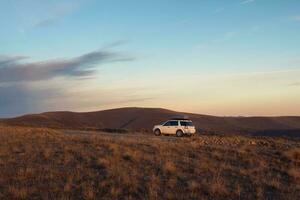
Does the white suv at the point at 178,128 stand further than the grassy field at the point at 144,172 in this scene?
Yes

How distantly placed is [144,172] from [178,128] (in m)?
24.0

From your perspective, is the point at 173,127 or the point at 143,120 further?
the point at 143,120

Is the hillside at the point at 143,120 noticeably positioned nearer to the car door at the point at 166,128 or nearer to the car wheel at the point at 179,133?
the car door at the point at 166,128

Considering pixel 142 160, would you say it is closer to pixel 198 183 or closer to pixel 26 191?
pixel 198 183

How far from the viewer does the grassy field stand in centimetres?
1425

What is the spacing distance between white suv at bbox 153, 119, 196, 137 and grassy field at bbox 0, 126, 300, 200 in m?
15.9

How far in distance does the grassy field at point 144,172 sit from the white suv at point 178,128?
52.2ft

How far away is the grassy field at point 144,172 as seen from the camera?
14.2 m

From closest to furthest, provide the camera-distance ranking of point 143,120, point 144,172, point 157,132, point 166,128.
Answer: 1. point 144,172
2. point 166,128
3. point 157,132
4. point 143,120

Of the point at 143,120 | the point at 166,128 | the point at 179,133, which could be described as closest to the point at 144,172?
the point at 179,133

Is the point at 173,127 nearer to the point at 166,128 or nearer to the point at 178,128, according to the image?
the point at 178,128

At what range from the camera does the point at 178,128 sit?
135ft

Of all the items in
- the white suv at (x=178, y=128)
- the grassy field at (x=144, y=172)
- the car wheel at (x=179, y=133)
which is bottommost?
the grassy field at (x=144, y=172)

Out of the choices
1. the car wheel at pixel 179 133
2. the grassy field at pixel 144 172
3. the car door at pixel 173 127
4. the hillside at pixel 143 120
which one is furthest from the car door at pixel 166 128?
the hillside at pixel 143 120
